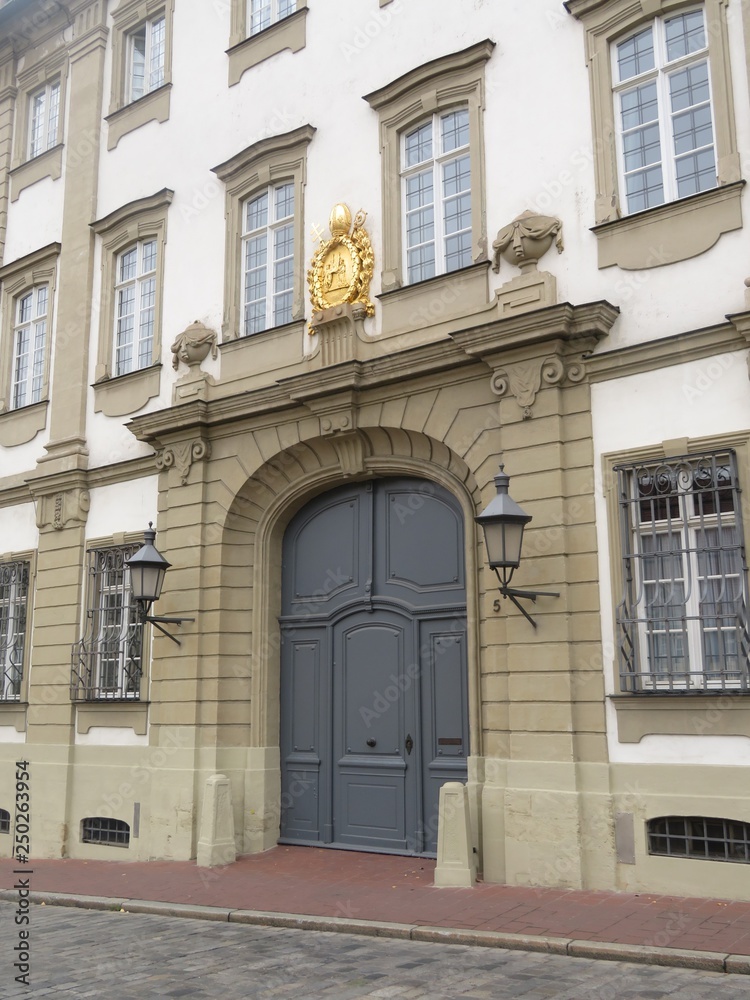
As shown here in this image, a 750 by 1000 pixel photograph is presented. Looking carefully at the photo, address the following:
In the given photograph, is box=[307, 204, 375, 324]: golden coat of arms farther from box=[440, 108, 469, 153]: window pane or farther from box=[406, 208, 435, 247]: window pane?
box=[440, 108, 469, 153]: window pane

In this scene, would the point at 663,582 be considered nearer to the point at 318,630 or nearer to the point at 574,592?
the point at 574,592

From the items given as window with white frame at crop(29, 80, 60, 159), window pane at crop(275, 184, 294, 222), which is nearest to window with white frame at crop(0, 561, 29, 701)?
window pane at crop(275, 184, 294, 222)

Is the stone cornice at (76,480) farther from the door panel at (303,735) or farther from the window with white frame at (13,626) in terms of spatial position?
the door panel at (303,735)

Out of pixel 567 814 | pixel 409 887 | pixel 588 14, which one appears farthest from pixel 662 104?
pixel 409 887

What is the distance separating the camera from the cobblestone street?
20.5 feet

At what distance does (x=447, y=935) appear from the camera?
299 inches

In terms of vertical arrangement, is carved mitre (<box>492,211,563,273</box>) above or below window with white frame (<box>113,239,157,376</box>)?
below

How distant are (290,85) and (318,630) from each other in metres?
6.82

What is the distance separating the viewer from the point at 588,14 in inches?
413

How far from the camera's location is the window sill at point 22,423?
15672mm

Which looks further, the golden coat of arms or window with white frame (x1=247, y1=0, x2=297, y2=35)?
window with white frame (x1=247, y1=0, x2=297, y2=35)

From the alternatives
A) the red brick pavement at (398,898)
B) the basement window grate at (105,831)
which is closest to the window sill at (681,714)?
the red brick pavement at (398,898)

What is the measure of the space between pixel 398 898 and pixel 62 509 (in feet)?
26.2

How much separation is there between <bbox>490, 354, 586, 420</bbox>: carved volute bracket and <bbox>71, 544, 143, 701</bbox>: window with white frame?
577cm
